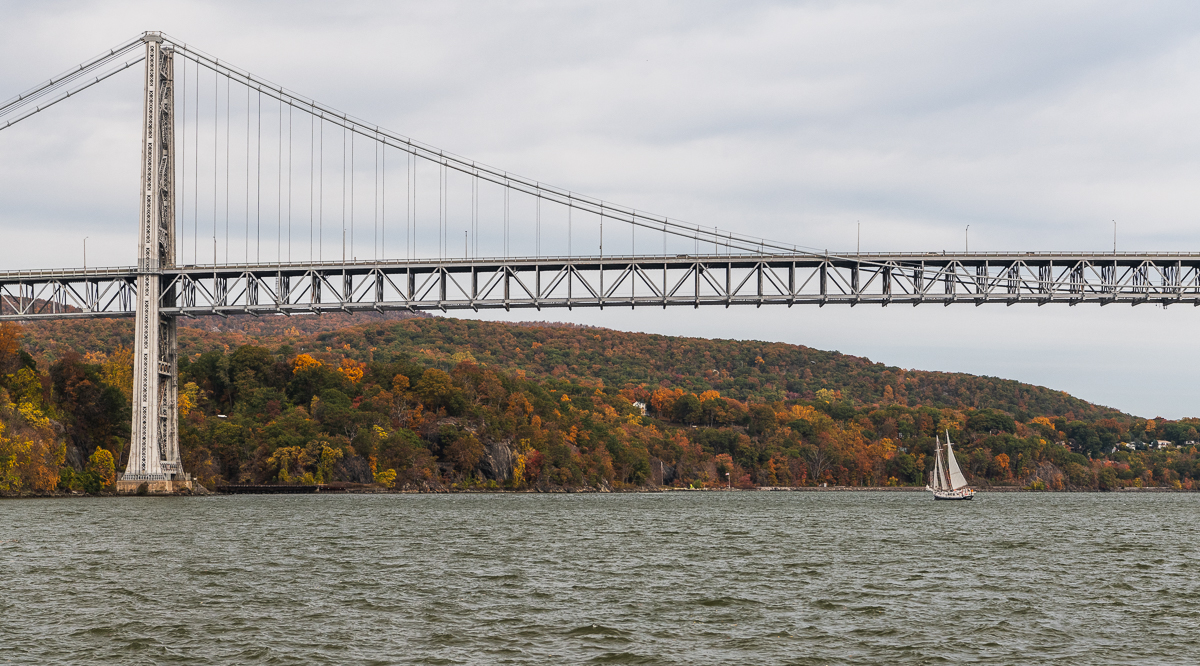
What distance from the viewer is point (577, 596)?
1118 inches

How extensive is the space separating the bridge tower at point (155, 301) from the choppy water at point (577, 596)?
2118cm

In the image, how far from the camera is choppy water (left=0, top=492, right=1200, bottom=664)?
68.9 feet

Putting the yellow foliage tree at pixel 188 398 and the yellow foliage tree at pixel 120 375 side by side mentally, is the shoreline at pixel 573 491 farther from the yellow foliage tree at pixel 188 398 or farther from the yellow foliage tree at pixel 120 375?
the yellow foliage tree at pixel 120 375

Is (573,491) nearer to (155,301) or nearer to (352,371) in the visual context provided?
(352,371)

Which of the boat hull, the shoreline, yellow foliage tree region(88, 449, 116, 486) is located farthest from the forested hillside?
the boat hull

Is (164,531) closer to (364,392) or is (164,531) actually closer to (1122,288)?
(1122,288)

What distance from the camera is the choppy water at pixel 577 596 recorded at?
21000mm

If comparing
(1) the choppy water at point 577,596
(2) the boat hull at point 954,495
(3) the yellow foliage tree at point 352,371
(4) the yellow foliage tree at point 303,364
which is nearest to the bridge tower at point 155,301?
(1) the choppy water at point 577,596

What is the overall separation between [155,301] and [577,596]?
54.7m

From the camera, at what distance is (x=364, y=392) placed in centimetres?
13100

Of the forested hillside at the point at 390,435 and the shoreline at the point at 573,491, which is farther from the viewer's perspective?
the forested hillside at the point at 390,435

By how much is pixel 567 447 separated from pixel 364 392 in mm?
27448

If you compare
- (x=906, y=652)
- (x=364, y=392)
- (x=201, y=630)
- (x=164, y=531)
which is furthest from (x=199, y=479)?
(x=906, y=652)

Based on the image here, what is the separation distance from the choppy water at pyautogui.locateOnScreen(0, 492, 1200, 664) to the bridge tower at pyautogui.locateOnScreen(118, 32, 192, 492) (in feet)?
69.5
